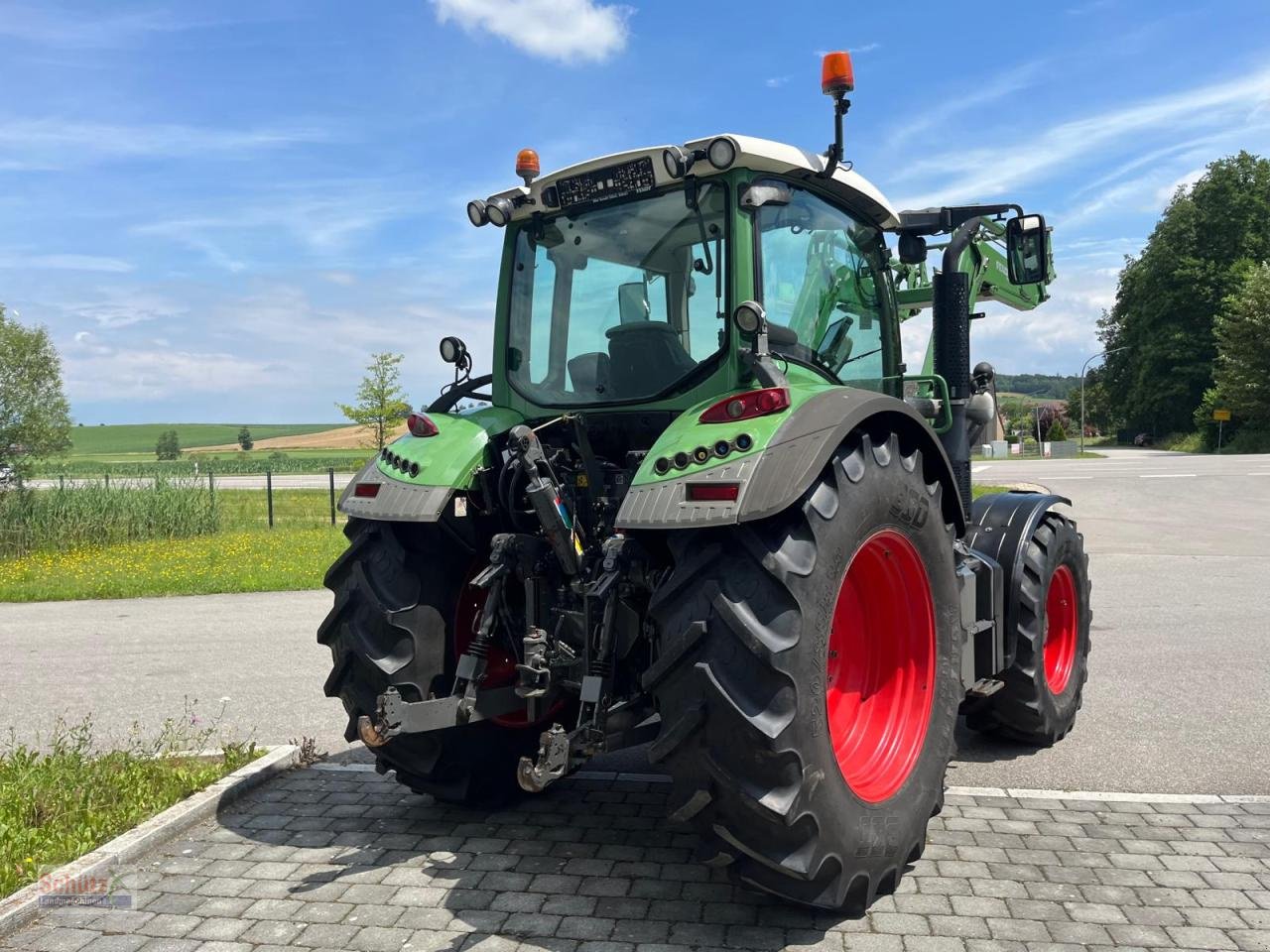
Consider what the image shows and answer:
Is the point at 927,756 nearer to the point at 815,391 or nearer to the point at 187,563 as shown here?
the point at 815,391

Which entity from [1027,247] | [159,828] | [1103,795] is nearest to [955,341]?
[1027,247]

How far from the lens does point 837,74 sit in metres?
3.78

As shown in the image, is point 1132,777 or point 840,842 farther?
point 1132,777

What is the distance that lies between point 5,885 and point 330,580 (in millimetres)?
1527

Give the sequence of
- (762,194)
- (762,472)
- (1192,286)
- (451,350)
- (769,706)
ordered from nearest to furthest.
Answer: (769,706)
(762,472)
(762,194)
(451,350)
(1192,286)

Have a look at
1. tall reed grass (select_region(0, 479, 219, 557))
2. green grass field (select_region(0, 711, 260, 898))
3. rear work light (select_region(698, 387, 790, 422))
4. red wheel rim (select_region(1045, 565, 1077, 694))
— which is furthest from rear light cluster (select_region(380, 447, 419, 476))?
tall reed grass (select_region(0, 479, 219, 557))

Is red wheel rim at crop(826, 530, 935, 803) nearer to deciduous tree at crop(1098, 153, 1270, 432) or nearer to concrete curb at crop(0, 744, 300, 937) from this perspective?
concrete curb at crop(0, 744, 300, 937)

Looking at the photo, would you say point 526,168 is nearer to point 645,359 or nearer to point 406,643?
point 645,359

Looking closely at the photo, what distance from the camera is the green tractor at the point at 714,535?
2922 mm

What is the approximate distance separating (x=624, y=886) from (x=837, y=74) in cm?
321

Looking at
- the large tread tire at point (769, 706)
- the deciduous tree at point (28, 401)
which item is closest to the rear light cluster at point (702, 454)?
the large tread tire at point (769, 706)

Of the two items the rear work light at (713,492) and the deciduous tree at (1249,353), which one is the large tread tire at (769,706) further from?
the deciduous tree at (1249,353)

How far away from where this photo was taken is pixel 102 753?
5078mm

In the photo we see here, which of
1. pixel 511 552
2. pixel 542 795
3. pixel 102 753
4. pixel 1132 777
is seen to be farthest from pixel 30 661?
pixel 1132 777
